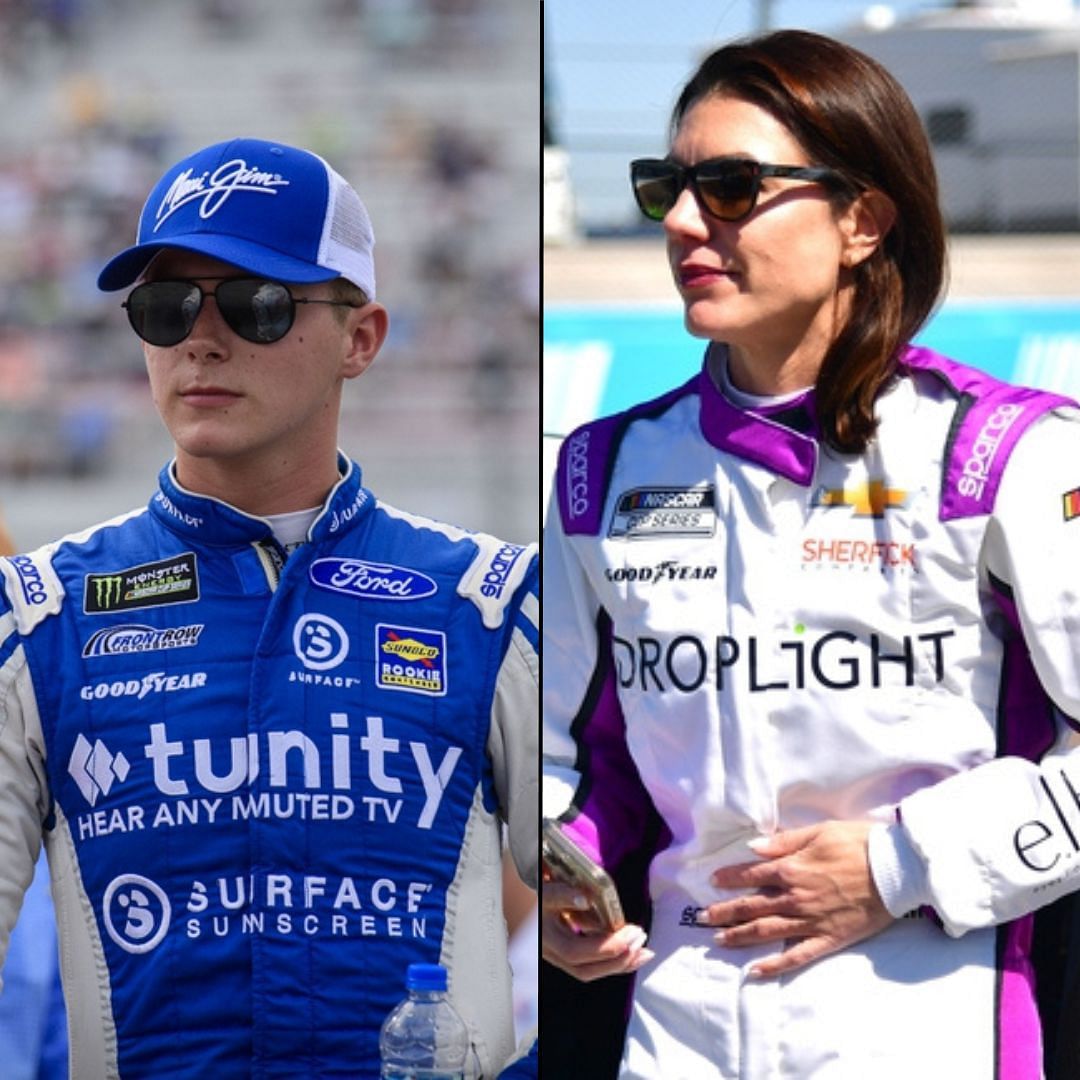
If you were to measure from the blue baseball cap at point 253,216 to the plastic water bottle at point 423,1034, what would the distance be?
2.19ft

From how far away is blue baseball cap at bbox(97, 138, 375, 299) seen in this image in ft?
5.28

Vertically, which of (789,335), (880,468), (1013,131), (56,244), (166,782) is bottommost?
(166,782)

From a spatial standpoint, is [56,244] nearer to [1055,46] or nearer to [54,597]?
[54,597]

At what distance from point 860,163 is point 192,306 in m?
0.64

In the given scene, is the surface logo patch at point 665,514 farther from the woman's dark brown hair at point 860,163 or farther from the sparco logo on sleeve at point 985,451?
the sparco logo on sleeve at point 985,451

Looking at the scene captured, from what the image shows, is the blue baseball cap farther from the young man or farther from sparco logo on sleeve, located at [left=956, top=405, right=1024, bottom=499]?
sparco logo on sleeve, located at [left=956, top=405, right=1024, bottom=499]

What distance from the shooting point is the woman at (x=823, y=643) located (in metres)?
1.50

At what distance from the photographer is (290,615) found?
1651 millimetres

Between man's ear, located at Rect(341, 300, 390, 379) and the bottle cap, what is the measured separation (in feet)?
1.91

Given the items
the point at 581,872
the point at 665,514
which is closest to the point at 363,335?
the point at 665,514

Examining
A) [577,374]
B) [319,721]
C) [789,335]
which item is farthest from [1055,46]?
[319,721]

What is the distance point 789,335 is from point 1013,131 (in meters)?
3.15

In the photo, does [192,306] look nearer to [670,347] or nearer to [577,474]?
[577,474]

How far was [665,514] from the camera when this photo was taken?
1627 millimetres
